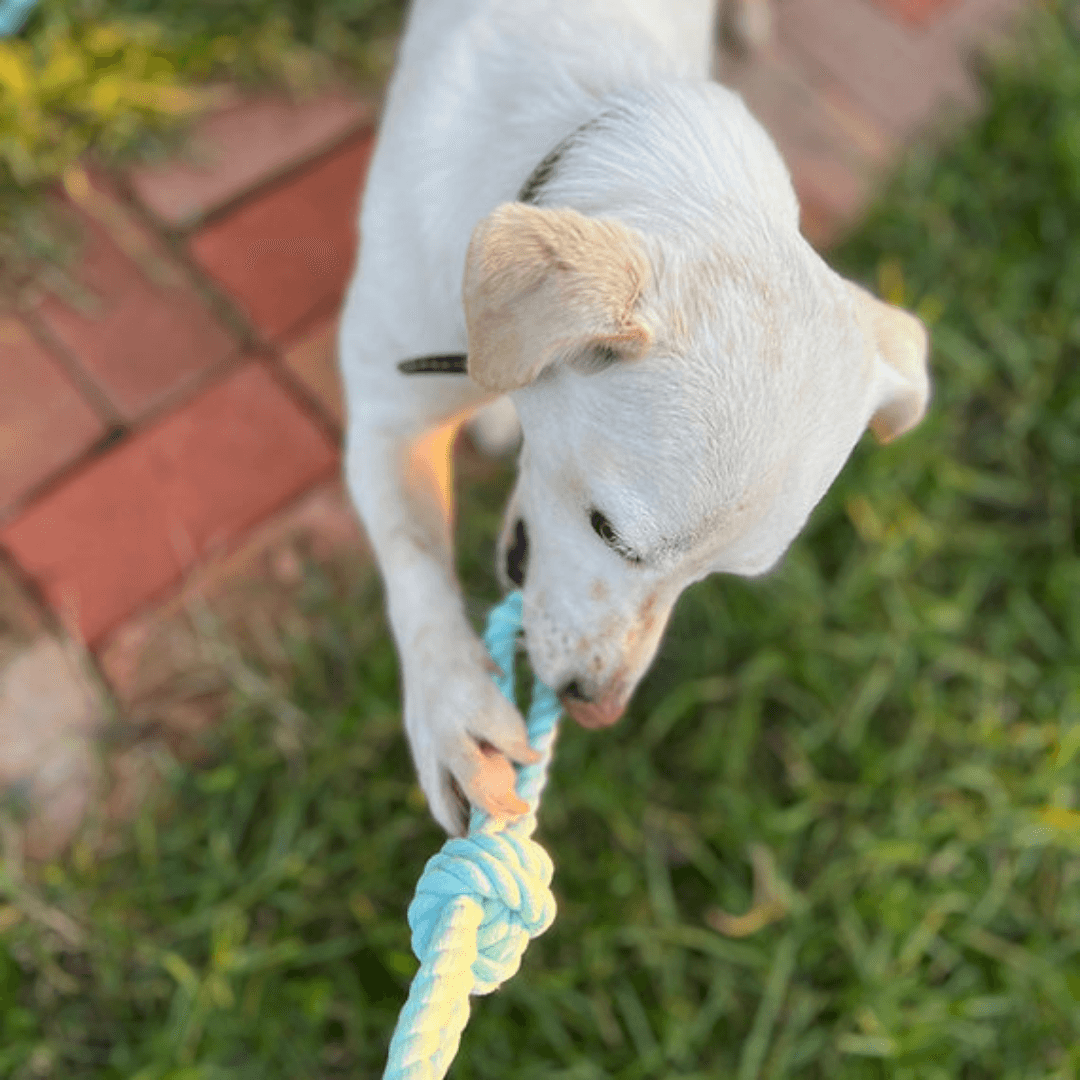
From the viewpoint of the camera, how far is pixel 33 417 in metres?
2.63

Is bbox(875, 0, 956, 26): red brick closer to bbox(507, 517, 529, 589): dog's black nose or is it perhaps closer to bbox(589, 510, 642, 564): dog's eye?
bbox(507, 517, 529, 589): dog's black nose

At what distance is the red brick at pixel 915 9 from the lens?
3.75m

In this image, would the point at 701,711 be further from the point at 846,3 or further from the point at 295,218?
the point at 846,3

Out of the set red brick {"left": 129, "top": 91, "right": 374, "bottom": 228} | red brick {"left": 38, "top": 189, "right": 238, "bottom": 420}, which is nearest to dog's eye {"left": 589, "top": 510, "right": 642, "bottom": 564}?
red brick {"left": 38, "top": 189, "right": 238, "bottom": 420}

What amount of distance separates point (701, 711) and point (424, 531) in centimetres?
96

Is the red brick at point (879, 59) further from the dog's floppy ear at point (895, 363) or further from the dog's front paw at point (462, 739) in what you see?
the dog's front paw at point (462, 739)

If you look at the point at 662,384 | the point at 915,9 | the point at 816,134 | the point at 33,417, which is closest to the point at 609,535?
the point at 662,384

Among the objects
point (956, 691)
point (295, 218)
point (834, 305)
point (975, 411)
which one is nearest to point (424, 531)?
point (834, 305)

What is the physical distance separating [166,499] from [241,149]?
1.00 m

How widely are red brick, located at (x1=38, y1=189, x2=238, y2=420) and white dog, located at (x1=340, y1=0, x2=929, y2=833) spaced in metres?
0.79

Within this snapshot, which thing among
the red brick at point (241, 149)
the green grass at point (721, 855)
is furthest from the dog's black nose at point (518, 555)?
the red brick at point (241, 149)

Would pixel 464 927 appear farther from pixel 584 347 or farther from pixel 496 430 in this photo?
pixel 496 430

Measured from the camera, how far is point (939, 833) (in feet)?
8.48

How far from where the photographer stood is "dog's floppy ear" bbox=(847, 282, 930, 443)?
167 cm
